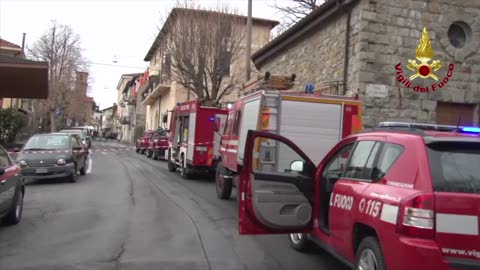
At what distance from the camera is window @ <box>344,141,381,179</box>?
5.24 m

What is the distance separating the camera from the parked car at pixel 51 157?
15500mm

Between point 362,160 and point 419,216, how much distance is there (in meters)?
1.30

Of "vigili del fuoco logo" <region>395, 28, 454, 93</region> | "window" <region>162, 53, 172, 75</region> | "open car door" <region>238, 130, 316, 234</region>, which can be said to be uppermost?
"window" <region>162, 53, 172, 75</region>

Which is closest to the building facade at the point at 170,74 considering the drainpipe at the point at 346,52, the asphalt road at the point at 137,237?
the drainpipe at the point at 346,52

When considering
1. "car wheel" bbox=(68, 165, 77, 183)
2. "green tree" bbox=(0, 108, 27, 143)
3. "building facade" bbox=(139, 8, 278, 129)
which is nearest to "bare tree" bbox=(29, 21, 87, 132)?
"building facade" bbox=(139, 8, 278, 129)

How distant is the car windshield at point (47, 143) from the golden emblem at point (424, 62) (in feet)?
34.4

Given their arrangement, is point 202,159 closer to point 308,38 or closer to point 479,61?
point 308,38

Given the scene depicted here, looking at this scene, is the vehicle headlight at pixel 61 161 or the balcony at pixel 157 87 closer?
the vehicle headlight at pixel 61 161

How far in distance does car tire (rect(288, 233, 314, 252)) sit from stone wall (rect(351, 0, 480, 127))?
786 cm

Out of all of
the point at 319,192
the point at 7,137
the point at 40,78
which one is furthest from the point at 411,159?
the point at 7,137

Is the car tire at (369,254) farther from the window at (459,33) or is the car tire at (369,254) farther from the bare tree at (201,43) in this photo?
the bare tree at (201,43)

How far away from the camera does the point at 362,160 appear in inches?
216

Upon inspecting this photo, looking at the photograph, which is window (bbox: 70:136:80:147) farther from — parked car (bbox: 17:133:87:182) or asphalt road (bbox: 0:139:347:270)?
asphalt road (bbox: 0:139:347:270)

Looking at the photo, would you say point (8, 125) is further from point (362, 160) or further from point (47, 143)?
point (362, 160)
